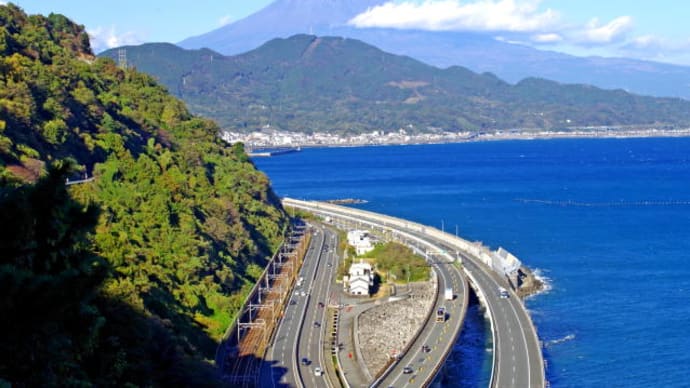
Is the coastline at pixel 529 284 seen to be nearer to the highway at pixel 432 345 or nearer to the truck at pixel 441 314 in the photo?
the highway at pixel 432 345

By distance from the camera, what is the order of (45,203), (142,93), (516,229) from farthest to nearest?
(516,229) → (142,93) → (45,203)

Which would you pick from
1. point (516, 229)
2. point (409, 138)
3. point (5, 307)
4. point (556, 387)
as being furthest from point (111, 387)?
point (409, 138)

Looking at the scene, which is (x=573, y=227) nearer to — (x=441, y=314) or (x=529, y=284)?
(x=529, y=284)

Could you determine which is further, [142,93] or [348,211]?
[348,211]

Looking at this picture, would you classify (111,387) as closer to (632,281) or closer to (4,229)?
(4,229)

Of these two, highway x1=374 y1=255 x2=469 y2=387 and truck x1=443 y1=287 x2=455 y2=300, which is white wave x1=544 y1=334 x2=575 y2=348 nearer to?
highway x1=374 y1=255 x2=469 y2=387

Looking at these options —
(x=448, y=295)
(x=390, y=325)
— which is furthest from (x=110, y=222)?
(x=448, y=295)
